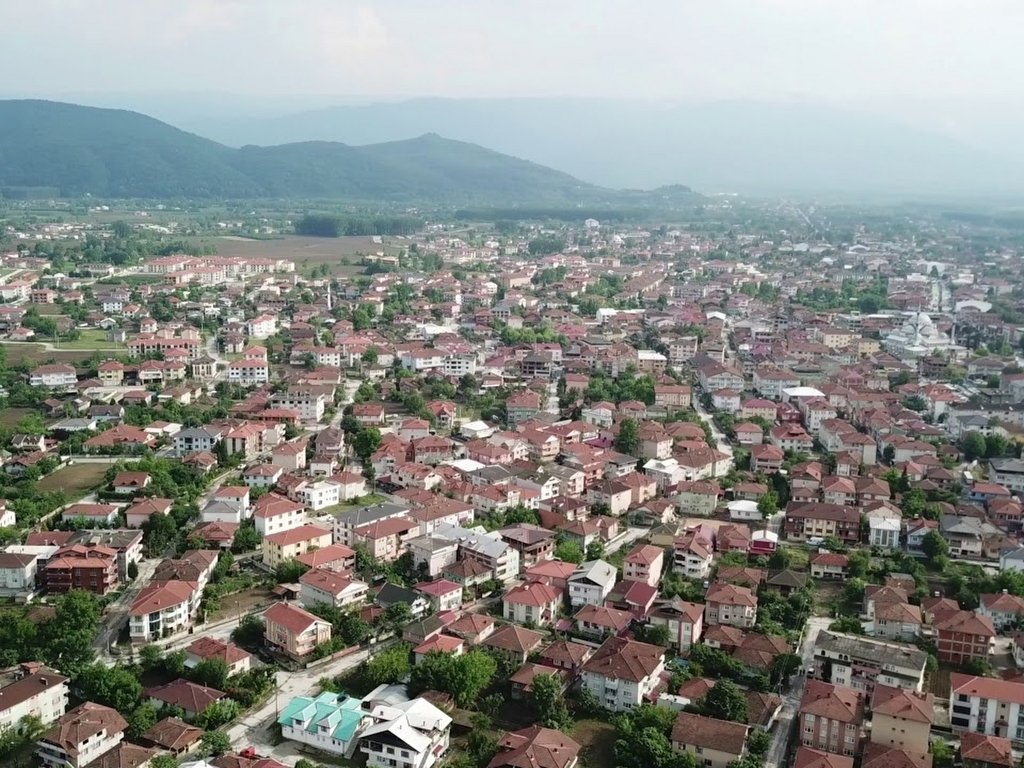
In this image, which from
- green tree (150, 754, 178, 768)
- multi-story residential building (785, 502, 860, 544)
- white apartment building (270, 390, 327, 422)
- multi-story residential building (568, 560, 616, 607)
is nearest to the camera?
green tree (150, 754, 178, 768)

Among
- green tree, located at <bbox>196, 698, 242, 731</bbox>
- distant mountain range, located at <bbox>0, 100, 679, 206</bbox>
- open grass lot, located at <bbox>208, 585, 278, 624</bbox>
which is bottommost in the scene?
open grass lot, located at <bbox>208, 585, 278, 624</bbox>

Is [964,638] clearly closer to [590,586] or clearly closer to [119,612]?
[590,586]

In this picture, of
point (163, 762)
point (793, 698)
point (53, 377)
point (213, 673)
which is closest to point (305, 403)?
point (53, 377)

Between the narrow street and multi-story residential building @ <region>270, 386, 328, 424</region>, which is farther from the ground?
multi-story residential building @ <region>270, 386, 328, 424</region>

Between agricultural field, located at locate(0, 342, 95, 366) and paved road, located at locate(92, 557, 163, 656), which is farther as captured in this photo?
agricultural field, located at locate(0, 342, 95, 366)

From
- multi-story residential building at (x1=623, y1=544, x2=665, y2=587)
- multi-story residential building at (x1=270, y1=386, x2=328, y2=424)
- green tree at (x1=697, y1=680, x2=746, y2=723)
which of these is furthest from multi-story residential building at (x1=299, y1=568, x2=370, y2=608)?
multi-story residential building at (x1=270, y1=386, x2=328, y2=424)

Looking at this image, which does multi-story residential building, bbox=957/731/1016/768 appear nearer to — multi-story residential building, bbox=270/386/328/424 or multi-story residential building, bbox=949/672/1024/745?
multi-story residential building, bbox=949/672/1024/745

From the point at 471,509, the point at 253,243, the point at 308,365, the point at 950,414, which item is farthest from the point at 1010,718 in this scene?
the point at 253,243

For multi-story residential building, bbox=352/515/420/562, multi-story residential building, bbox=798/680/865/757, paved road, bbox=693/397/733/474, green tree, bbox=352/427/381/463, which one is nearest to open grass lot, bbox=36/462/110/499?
green tree, bbox=352/427/381/463

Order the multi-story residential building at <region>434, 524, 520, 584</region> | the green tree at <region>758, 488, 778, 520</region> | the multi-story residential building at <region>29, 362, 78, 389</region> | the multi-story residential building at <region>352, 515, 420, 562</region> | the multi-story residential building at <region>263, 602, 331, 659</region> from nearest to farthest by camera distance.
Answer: the multi-story residential building at <region>263, 602, 331, 659</region> → the multi-story residential building at <region>434, 524, 520, 584</region> → the multi-story residential building at <region>352, 515, 420, 562</region> → the green tree at <region>758, 488, 778, 520</region> → the multi-story residential building at <region>29, 362, 78, 389</region>
